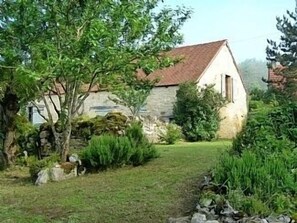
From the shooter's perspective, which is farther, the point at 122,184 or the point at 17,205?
the point at 122,184

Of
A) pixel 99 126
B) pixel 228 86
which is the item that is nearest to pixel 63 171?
pixel 99 126

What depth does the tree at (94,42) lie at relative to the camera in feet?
31.6

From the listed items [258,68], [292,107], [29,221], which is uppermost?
[258,68]

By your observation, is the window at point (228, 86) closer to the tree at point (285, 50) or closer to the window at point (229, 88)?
the window at point (229, 88)

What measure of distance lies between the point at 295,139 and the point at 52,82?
20.6ft

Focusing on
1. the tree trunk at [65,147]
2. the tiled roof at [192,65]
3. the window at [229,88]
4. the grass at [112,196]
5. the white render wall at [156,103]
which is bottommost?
the grass at [112,196]

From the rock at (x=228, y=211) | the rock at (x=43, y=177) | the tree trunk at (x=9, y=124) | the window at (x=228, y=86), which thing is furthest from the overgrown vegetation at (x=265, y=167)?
the window at (x=228, y=86)

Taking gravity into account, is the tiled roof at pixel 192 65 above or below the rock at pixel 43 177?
above

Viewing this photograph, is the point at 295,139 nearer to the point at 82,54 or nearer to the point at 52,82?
the point at 82,54

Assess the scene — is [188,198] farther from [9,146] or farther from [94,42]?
[9,146]

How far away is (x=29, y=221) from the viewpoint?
6.83 meters

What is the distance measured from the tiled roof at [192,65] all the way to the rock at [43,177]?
16412 millimetres

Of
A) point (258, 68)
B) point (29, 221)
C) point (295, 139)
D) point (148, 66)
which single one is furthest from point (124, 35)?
point (258, 68)

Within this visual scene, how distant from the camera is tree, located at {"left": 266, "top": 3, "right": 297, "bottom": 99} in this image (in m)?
25.9
